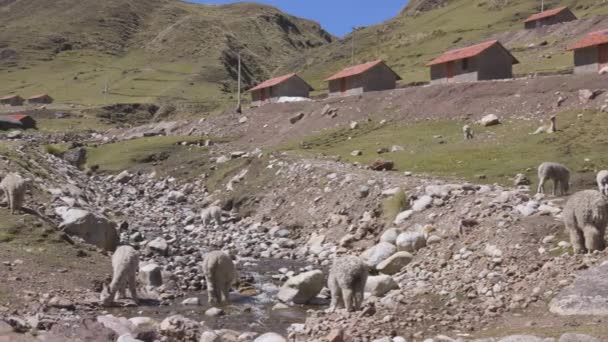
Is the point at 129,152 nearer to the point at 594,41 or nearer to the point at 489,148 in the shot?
the point at 489,148

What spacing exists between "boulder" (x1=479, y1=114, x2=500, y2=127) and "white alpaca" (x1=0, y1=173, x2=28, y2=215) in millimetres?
34859

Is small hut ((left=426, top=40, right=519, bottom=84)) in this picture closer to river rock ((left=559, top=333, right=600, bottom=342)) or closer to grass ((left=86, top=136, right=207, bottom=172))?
grass ((left=86, top=136, right=207, bottom=172))

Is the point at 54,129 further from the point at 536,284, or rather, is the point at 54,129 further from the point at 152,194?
the point at 536,284

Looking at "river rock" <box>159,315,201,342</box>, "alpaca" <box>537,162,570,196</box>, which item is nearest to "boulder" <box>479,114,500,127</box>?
"alpaca" <box>537,162,570,196</box>

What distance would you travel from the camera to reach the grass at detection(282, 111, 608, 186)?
35688mm

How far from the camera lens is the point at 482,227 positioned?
79.3 ft

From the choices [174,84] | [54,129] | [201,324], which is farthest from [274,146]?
[174,84]

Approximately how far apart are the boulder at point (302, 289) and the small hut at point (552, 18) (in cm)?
11083

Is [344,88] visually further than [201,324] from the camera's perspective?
Yes

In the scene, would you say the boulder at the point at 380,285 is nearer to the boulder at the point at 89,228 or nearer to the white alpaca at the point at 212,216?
the boulder at the point at 89,228

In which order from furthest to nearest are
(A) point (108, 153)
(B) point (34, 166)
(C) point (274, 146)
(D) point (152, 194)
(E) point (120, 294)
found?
1. (A) point (108, 153)
2. (C) point (274, 146)
3. (D) point (152, 194)
4. (B) point (34, 166)
5. (E) point (120, 294)

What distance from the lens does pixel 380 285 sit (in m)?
21.3

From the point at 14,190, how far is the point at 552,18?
113579 millimetres

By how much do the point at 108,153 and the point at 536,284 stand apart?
194 ft
